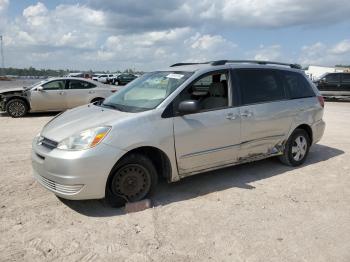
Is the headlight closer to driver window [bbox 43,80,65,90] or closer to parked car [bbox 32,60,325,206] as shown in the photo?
parked car [bbox 32,60,325,206]

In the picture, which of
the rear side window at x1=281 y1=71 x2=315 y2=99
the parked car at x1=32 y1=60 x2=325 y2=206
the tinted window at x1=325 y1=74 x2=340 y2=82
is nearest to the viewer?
the parked car at x1=32 y1=60 x2=325 y2=206

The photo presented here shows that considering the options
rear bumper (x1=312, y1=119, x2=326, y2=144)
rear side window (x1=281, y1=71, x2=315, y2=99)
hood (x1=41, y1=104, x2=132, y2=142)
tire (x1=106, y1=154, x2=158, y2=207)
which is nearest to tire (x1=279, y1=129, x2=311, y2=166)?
rear bumper (x1=312, y1=119, x2=326, y2=144)

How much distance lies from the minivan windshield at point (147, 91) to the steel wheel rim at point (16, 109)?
28.0 ft

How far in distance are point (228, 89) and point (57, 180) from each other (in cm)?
274

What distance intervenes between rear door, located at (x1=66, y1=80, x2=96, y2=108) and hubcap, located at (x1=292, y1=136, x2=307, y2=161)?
9218mm

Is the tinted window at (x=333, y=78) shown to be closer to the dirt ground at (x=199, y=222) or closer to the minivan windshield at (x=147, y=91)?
the dirt ground at (x=199, y=222)

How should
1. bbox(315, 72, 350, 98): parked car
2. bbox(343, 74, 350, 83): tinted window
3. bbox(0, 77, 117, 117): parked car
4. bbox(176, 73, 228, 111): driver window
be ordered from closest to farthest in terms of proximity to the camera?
bbox(176, 73, 228, 111): driver window → bbox(0, 77, 117, 117): parked car → bbox(343, 74, 350, 83): tinted window → bbox(315, 72, 350, 98): parked car

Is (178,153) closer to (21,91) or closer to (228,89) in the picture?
(228,89)

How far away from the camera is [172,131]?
14.9 ft

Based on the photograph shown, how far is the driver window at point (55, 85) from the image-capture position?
43.0ft

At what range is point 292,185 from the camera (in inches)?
211

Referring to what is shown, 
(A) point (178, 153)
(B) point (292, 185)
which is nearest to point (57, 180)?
(A) point (178, 153)

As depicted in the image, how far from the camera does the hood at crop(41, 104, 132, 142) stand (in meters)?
4.23

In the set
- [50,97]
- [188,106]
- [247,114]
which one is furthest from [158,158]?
[50,97]
